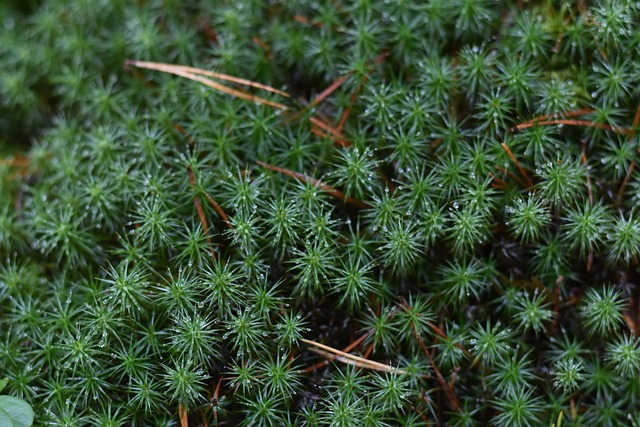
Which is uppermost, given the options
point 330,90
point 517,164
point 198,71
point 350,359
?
point 198,71

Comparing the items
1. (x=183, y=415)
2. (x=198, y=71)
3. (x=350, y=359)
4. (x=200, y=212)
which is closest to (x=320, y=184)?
(x=200, y=212)

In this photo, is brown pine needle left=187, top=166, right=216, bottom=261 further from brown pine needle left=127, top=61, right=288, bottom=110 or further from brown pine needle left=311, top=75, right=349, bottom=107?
brown pine needle left=311, top=75, right=349, bottom=107

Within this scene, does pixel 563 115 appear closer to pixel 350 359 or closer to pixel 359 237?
pixel 359 237

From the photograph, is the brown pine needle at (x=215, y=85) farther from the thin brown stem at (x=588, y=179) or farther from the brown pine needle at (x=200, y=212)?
the thin brown stem at (x=588, y=179)

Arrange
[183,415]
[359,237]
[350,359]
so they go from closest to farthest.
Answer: [183,415]
[350,359]
[359,237]

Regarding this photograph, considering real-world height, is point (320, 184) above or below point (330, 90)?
below

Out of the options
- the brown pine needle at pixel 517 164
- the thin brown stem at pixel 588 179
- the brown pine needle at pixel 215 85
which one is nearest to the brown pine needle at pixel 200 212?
the brown pine needle at pixel 215 85

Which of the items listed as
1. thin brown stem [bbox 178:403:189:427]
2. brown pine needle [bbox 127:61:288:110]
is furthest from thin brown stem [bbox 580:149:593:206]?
thin brown stem [bbox 178:403:189:427]
